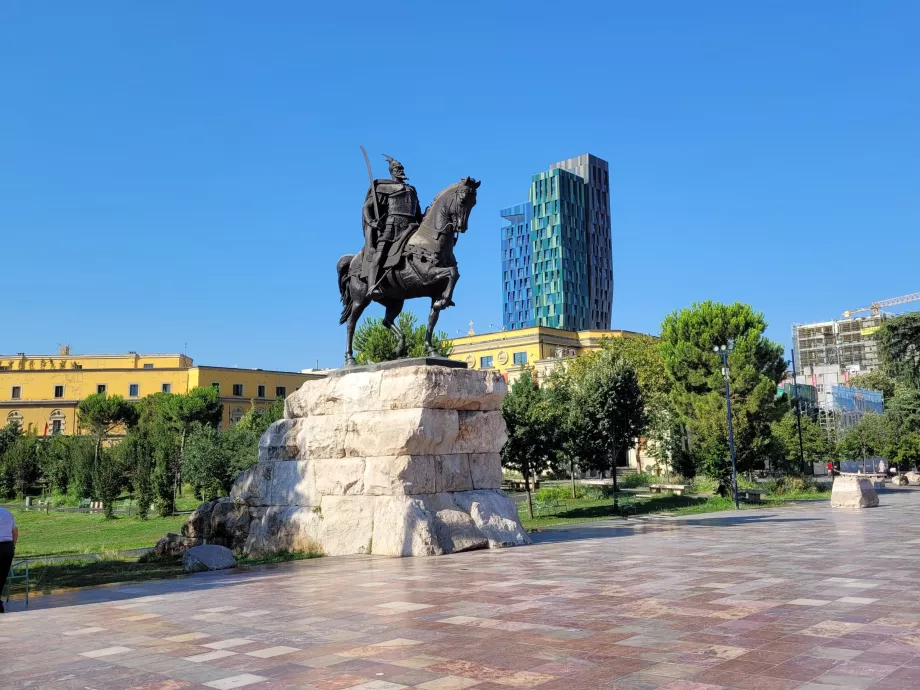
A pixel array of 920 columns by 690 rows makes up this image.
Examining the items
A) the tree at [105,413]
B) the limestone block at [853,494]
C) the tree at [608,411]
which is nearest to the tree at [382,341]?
the tree at [608,411]

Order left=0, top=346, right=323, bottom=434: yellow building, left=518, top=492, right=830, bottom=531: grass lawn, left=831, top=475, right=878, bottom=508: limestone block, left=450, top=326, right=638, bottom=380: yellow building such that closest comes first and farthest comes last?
left=831, top=475, right=878, bottom=508: limestone block, left=518, top=492, right=830, bottom=531: grass lawn, left=450, top=326, right=638, bottom=380: yellow building, left=0, top=346, right=323, bottom=434: yellow building

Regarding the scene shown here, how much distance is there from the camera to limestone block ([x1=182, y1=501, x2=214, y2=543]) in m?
14.2

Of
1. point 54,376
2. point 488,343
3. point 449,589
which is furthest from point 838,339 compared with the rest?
point 449,589

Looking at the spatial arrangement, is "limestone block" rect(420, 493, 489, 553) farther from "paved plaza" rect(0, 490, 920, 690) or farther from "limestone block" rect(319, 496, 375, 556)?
"paved plaza" rect(0, 490, 920, 690)

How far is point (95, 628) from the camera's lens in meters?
6.20

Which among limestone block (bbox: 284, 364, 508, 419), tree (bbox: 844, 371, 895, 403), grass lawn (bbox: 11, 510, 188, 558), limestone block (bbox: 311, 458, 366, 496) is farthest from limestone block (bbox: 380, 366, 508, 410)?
tree (bbox: 844, 371, 895, 403)

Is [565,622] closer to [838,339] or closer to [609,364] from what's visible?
[609,364]

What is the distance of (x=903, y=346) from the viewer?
49.9m

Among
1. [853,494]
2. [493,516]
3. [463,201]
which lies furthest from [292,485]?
→ [853,494]

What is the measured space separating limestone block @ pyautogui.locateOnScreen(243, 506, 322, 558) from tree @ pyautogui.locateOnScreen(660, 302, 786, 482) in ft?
65.4

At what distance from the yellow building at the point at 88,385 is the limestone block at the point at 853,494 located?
63218 millimetres

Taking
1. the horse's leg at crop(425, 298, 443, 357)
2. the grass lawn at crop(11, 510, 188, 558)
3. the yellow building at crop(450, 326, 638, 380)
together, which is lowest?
the grass lawn at crop(11, 510, 188, 558)

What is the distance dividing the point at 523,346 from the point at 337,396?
54251 mm

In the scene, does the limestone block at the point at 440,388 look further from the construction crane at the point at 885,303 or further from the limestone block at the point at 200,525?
the construction crane at the point at 885,303
